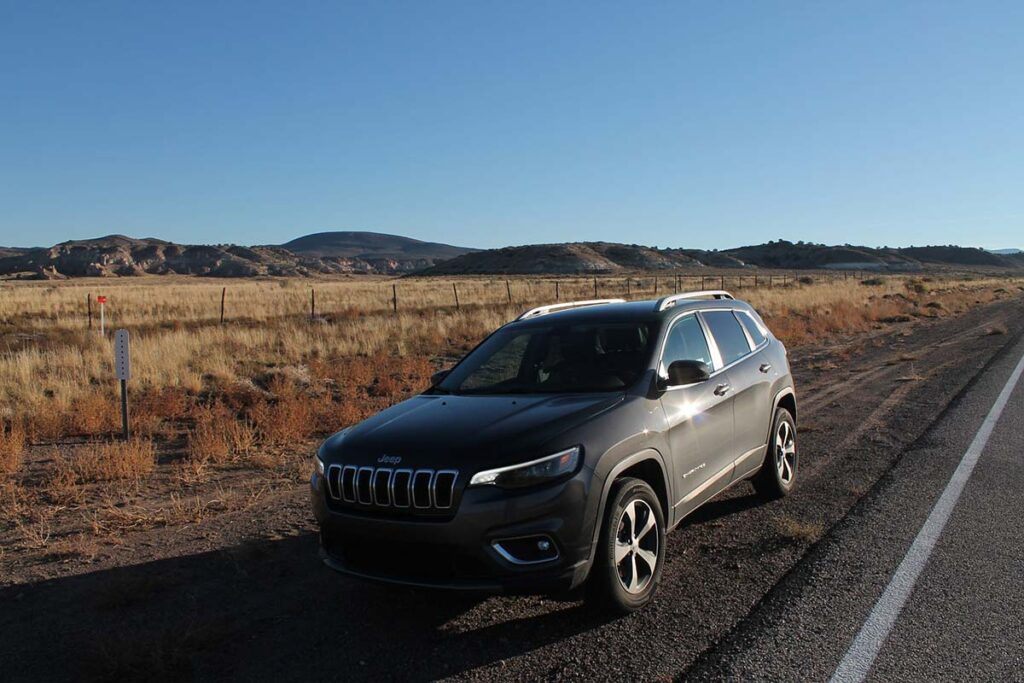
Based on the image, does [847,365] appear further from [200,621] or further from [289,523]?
[200,621]

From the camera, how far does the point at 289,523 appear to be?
618 centimetres

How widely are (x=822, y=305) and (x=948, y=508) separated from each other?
1160 inches

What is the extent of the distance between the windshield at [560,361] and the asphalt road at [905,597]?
161 cm

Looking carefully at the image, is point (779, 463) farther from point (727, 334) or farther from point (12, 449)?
point (12, 449)

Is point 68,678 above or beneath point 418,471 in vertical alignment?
beneath

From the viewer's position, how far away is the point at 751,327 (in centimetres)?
677

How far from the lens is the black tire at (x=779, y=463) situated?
6.34m

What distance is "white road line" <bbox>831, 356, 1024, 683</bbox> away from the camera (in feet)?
12.0

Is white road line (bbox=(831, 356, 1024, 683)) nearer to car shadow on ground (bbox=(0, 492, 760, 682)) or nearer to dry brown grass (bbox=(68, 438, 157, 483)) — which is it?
car shadow on ground (bbox=(0, 492, 760, 682))

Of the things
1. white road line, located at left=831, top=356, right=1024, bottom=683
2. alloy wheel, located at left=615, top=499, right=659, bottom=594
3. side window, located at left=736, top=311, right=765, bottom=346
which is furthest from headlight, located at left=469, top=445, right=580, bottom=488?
side window, located at left=736, top=311, right=765, bottom=346

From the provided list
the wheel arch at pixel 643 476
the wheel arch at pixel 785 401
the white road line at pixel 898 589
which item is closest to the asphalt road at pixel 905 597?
the white road line at pixel 898 589

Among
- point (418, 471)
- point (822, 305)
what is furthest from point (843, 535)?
point (822, 305)

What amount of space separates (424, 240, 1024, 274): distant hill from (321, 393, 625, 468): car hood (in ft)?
413

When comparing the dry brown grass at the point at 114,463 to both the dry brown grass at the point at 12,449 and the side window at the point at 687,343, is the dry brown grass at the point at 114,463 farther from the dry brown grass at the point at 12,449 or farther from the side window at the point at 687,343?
the side window at the point at 687,343
